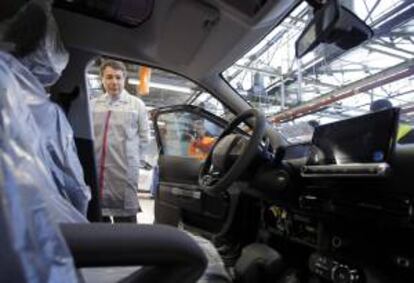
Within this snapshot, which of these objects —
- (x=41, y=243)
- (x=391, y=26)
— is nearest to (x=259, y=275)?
(x=41, y=243)

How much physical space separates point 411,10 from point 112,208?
94.7 inches

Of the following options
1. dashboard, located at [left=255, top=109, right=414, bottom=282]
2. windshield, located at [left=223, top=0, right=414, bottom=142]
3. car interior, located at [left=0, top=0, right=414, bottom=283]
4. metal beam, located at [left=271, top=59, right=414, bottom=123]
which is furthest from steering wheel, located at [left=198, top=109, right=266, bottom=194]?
metal beam, located at [left=271, top=59, right=414, bottom=123]

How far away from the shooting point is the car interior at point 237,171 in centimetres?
58

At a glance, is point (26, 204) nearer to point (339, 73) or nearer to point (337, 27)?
point (337, 27)

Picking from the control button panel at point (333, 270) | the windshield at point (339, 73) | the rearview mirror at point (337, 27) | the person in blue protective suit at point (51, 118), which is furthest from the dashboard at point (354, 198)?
the windshield at point (339, 73)

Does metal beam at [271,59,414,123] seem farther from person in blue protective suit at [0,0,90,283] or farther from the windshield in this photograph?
person in blue protective suit at [0,0,90,283]

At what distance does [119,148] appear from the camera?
2416 mm

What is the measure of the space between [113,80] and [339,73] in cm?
327

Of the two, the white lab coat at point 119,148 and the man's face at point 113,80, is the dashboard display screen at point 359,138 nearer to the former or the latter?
the white lab coat at point 119,148

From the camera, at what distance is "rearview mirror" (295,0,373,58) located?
115 centimetres

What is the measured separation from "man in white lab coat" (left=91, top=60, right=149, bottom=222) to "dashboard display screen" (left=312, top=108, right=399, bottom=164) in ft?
4.40

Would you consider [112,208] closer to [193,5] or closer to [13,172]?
[193,5]

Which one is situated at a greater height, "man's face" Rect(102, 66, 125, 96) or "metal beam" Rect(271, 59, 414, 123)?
"metal beam" Rect(271, 59, 414, 123)

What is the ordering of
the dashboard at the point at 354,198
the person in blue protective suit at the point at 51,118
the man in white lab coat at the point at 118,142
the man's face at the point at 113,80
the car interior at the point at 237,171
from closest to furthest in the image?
the car interior at the point at 237,171 < the person in blue protective suit at the point at 51,118 < the dashboard at the point at 354,198 < the man in white lab coat at the point at 118,142 < the man's face at the point at 113,80
